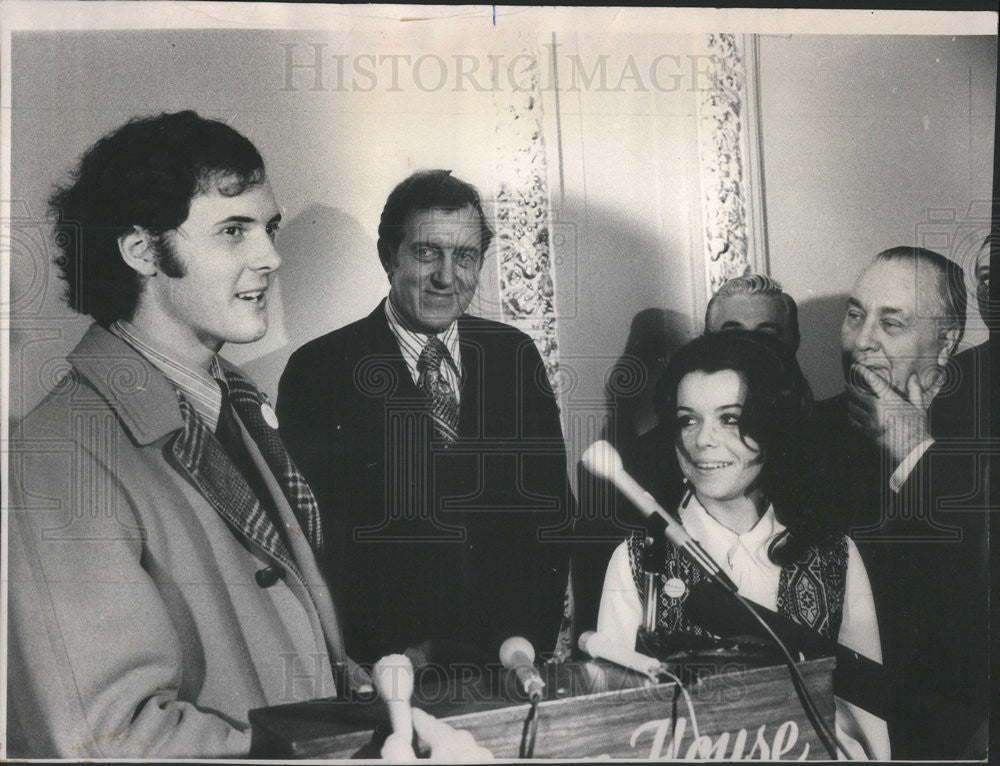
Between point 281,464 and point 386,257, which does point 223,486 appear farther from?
point 386,257

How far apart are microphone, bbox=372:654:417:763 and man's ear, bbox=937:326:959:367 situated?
53.5 inches

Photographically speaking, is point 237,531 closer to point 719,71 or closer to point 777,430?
point 777,430

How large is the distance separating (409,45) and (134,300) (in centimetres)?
81

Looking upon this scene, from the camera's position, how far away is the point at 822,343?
6.93 feet

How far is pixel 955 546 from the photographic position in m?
2.15

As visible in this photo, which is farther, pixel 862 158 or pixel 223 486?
pixel 862 158

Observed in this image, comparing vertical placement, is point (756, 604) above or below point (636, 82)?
below

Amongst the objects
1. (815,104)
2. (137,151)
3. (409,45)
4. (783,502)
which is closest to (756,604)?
(783,502)

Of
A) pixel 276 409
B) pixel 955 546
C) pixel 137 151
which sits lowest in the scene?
pixel 955 546

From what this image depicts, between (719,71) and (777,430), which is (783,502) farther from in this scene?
(719,71)

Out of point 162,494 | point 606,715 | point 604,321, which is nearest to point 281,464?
point 162,494

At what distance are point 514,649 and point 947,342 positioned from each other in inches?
46.5

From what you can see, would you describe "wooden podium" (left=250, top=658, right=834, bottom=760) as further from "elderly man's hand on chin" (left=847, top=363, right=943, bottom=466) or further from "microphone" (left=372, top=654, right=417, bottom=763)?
"elderly man's hand on chin" (left=847, top=363, right=943, bottom=466)

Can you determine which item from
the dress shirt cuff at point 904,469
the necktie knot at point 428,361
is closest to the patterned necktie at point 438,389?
the necktie knot at point 428,361
